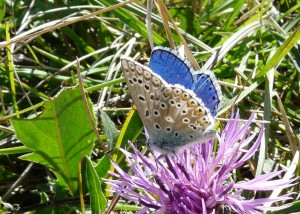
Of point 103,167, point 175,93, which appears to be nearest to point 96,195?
point 103,167

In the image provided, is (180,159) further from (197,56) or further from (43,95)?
(43,95)

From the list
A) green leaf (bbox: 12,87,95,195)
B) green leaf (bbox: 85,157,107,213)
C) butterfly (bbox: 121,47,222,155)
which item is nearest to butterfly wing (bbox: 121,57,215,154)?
butterfly (bbox: 121,47,222,155)

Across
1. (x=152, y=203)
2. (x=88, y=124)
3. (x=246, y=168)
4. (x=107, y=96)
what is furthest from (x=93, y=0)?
(x=152, y=203)

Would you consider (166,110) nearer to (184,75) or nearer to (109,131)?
(184,75)

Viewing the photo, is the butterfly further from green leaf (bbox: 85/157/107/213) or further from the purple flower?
green leaf (bbox: 85/157/107/213)

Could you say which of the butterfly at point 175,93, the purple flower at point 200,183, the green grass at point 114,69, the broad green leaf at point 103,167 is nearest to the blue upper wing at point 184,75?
the butterfly at point 175,93

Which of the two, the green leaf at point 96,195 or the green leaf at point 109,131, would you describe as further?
the green leaf at point 109,131

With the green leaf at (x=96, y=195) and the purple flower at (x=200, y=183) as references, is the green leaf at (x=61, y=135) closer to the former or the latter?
the green leaf at (x=96, y=195)

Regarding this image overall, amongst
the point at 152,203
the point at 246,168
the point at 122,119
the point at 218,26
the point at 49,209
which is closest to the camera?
the point at 152,203

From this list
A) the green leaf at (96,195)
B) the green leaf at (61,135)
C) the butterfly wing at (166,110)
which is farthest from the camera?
the green leaf at (61,135)
